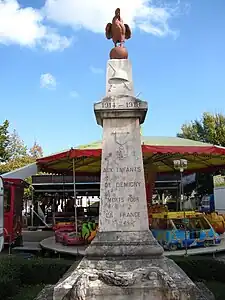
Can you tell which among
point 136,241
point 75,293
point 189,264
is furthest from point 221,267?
point 75,293

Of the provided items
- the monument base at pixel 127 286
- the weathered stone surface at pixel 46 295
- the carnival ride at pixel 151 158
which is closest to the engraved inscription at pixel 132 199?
the monument base at pixel 127 286

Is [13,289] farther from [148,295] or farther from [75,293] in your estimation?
[148,295]

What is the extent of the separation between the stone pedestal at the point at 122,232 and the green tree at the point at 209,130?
89.5 ft

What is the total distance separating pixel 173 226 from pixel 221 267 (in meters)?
4.05

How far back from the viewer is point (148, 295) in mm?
5559

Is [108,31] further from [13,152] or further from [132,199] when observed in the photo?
[13,152]

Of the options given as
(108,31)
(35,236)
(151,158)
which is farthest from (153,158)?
(35,236)

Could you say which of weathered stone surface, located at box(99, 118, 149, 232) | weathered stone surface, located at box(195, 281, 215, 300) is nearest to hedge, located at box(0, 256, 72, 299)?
weathered stone surface, located at box(99, 118, 149, 232)

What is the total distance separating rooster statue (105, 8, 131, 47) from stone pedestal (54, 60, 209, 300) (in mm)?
550

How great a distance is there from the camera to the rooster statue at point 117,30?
7.85 m

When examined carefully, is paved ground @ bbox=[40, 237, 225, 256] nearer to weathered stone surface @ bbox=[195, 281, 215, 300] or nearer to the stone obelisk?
weathered stone surface @ bbox=[195, 281, 215, 300]

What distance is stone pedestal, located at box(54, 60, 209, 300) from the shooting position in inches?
220

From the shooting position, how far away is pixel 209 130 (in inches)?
1401

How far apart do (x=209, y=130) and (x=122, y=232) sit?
99.1ft
